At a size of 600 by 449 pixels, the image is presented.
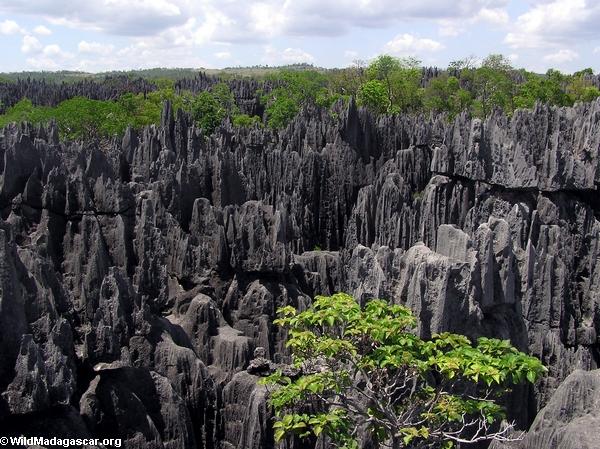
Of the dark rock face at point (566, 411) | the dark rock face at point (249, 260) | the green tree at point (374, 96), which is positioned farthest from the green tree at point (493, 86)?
the dark rock face at point (566, 411)

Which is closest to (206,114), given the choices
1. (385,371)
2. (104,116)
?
(104,116)

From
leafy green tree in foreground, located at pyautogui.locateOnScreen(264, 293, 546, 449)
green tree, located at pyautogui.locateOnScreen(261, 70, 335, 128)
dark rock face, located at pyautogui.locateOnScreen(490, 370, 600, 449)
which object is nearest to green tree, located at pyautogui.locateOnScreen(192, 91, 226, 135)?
green tree, located at pyautogui.locateOnScreen(261, 70, 335, 128)

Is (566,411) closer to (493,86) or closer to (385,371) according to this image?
(385,371)

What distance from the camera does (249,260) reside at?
2173 cm

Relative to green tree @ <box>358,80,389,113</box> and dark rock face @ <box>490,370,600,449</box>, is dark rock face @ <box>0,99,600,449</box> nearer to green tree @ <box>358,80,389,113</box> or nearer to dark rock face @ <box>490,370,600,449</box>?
dark rock face @ <box>490,370,600,449</box>

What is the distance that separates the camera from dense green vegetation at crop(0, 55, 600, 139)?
56.9 metres

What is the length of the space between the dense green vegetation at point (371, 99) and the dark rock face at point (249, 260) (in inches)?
793

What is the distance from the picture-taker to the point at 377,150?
3747 cm

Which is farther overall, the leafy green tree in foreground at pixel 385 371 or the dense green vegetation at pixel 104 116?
the dense green vegetation at pixel 104 116

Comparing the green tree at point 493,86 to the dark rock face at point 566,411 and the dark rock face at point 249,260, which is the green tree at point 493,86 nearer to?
the dark rock face at point 249,260

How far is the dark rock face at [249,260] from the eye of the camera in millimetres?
12609

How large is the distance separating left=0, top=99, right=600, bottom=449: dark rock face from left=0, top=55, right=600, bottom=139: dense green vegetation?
66.1 feet

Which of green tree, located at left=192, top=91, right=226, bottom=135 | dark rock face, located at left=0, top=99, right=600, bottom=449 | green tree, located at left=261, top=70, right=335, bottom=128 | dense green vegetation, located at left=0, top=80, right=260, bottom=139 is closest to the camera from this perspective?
dark rock face, located at left=0, top=99, right=600, bottom=449

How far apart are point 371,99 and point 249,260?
39758mm
